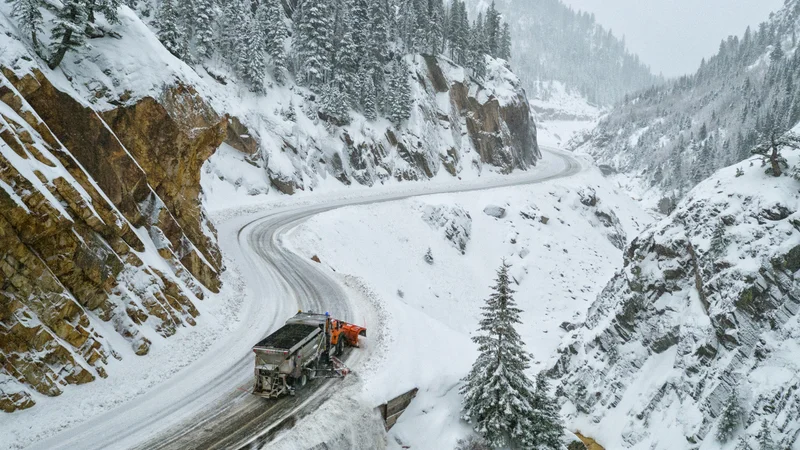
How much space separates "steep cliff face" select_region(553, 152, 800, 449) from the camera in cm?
1744

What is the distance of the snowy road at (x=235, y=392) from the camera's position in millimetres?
10555

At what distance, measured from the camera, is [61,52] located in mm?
15172

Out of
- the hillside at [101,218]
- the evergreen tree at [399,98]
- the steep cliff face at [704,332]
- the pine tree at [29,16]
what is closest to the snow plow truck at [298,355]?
the hillside at [101,218]

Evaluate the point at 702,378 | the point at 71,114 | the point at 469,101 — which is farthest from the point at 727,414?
the point at 469,101

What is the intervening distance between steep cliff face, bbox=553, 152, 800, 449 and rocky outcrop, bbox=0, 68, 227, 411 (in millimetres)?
21342

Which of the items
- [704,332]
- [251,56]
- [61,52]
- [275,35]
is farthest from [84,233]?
[275,35]

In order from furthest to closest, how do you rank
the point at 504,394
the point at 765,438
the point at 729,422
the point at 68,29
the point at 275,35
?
the point at 275,35 < the point at 729,422 < the point at 765,438 < the point at 68,29 < the point at 504,394

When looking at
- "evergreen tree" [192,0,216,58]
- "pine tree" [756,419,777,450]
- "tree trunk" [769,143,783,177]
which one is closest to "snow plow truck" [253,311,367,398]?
"pine tree" [756,419,777,450]

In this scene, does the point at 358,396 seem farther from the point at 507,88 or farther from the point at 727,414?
the point at 507,88

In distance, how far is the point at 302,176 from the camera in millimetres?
44125

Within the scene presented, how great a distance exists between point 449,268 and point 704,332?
20.9 m

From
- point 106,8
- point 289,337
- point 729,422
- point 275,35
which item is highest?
point 275,35

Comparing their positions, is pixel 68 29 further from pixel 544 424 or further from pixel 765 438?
pixel 765 438

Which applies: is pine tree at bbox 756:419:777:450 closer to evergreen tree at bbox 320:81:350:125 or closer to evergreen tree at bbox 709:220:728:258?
evergreen tree at bbox 709:220:728:258
